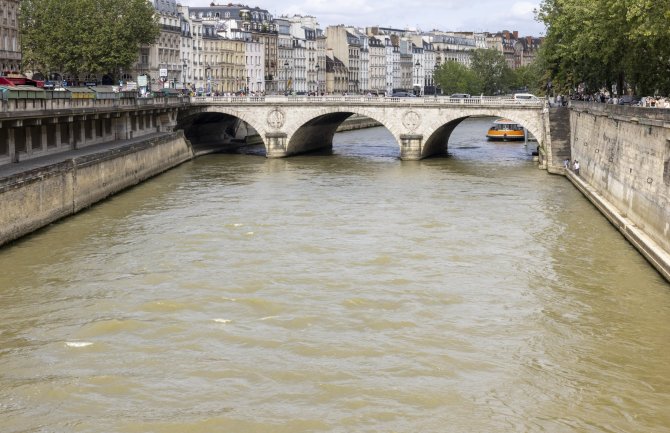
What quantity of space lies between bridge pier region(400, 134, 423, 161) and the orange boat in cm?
1966

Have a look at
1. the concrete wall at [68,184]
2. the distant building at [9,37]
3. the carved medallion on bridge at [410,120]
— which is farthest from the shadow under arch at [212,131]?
the concrete wall at [68,184]

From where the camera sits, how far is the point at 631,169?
36750 mm

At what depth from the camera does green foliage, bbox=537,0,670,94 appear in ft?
121

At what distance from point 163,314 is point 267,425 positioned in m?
7.30

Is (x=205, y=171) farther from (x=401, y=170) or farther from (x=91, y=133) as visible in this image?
(x=401, y=170)

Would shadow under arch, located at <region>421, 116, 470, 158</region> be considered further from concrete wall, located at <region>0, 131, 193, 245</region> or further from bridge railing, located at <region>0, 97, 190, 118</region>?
concrete wall, located at <region>0, 131, 193, 245</region>

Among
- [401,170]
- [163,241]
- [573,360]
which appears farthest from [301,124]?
[573,360]

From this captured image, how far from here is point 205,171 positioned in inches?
2282

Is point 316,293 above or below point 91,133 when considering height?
below

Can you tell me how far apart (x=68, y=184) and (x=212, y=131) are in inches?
1680

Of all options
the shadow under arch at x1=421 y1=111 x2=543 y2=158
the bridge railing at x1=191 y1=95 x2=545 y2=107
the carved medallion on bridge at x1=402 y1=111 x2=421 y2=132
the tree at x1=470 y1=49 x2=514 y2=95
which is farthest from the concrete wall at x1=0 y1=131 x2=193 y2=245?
the tree at x1=470 y1=49 x2=514 y2=95

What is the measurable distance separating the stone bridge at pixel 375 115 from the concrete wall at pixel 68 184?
1441 cm

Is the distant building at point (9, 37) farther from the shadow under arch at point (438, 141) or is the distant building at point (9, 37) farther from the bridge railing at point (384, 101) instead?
the shadow under arch at point (438, 141)

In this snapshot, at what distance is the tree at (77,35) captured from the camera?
252ft
